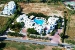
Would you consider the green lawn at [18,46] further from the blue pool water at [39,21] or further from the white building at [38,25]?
the blue pool water at [39,21]

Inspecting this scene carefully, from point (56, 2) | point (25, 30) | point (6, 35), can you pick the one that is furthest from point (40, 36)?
point (56, 2)

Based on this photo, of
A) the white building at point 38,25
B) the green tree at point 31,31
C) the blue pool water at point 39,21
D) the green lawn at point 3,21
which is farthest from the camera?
the blue pool water at point 39,21

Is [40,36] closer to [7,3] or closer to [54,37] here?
[54,37]

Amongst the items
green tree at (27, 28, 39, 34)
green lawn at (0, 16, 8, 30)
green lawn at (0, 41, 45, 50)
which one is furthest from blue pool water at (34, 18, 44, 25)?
green lawn at (0, 41, 45, 50)

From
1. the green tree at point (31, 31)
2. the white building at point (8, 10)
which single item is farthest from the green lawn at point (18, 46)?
the white building at point (8, 10)

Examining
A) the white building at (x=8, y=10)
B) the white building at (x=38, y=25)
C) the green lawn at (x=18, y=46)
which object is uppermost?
the white building at (x=8, y=10)

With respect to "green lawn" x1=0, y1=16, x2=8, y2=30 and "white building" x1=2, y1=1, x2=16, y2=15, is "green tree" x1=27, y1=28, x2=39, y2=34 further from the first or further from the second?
"white building" x1=2, y1=1, x2=16, y2=15

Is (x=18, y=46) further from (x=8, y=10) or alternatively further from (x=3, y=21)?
(x=8, y=10)

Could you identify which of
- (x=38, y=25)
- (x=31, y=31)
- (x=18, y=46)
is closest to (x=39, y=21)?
(x=38, y=25)
